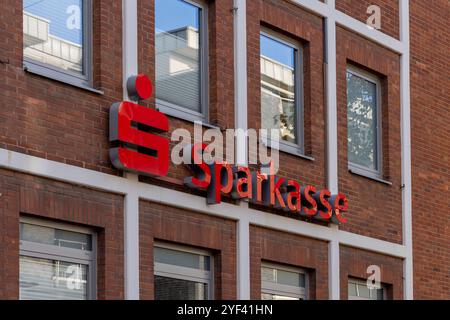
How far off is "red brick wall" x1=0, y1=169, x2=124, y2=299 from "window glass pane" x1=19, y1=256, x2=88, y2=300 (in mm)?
228

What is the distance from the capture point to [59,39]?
49.5 ft

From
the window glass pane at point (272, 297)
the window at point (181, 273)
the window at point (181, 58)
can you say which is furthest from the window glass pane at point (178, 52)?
the window glass pane at point (272, 297)

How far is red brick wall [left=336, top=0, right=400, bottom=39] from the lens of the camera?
19688mm

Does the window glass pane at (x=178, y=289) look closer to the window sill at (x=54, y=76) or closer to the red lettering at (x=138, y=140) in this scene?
the red lettering at (x=138, y=140)

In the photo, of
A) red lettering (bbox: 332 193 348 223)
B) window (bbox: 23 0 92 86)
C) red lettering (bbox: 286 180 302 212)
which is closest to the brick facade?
window (bbox: 23 0 92 86)

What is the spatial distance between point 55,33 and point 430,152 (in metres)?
8.04

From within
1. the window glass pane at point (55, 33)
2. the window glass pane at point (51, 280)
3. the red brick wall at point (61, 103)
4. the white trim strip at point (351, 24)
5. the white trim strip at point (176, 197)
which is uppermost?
the white trim strip at point (351, 24)

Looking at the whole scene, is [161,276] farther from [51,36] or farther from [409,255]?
[409,255]

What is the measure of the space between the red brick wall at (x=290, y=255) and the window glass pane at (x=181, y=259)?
77 cm

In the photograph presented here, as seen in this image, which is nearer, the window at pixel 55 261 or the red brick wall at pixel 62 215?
the red brick wall at pixel 62 215

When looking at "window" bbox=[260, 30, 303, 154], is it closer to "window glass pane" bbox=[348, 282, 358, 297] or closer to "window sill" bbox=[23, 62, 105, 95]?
"window glass pane" bbox=[348, 282, 358, 297]

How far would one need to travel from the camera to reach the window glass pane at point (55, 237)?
46.8ft

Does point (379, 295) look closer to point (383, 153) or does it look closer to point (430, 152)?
point (383, 153)
